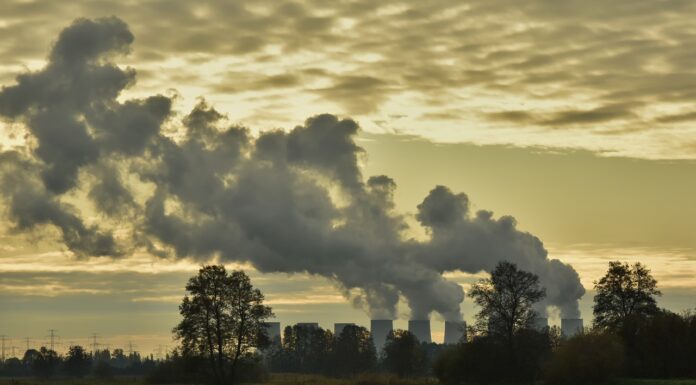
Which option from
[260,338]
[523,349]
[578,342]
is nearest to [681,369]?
[578,342]

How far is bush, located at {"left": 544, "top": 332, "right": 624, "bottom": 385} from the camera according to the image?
9231cm

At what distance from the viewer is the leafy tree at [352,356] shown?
184 metres

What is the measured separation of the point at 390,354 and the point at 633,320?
2463 inches

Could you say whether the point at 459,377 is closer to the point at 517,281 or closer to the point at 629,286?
A: the point at 517,281

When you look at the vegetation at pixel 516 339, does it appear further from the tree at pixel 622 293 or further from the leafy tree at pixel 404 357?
the leafy tree at pixel 404 357

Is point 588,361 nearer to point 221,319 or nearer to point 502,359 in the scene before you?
point 502,359

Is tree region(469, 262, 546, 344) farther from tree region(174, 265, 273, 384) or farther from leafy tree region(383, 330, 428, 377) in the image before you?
leafy tree region(383, 330, 428, 377)

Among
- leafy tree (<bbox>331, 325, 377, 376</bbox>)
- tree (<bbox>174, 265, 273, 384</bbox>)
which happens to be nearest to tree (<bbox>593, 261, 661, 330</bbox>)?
tree (<bbox>174, 265, 273, 384</bbox>)

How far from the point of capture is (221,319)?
103 meters

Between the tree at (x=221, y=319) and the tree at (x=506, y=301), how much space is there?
22.7 m

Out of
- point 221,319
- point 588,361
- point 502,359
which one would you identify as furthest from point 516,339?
point 221,319

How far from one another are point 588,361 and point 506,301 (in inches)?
649

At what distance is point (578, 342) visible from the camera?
95.1 m

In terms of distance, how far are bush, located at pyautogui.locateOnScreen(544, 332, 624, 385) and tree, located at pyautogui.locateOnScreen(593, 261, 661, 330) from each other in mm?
14927
